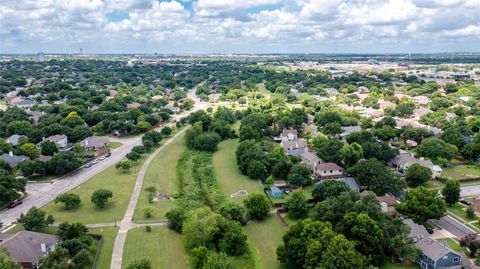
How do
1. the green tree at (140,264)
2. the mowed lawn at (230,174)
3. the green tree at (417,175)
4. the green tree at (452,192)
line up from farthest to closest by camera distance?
the mowed lawn at (230,174)
the green tree at (417,175)
the green tree at (452,192)
the green tree at (140,264)

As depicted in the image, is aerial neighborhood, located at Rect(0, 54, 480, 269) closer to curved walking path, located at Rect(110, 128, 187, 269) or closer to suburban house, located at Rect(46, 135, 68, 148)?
curved walking path, located at Rect(110, 128, 187, 269)

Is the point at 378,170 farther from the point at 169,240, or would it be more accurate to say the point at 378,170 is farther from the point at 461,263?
the point at 169,240

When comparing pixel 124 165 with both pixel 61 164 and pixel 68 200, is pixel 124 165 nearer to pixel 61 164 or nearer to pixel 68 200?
pixel 61 164

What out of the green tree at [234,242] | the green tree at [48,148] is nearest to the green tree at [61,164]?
the green tree at [48,148]

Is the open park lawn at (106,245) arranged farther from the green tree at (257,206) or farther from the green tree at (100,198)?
the green tree at (257,206)

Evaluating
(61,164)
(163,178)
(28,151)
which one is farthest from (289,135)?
(28,151)

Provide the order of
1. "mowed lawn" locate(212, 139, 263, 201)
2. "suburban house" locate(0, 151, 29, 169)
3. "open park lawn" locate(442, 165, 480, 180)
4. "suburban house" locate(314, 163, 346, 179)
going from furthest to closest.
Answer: "suburban house" locate(0, 151, 29, 169)
"open park lawn" locate(442, 165, 480, 180)
"suburban house" locate(314, 163, 346, 179)
"mowed lawn" locate(212, 139, 263, 201)

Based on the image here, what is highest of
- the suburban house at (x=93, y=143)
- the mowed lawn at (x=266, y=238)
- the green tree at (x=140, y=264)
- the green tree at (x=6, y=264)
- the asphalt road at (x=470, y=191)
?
the green tree at (x=6, y=264)

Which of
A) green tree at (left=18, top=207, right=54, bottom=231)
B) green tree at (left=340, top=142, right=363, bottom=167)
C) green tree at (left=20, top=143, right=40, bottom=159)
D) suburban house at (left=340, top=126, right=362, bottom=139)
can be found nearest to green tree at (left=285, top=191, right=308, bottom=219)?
green tree at (left=340, top=142, right=363, bottom=167)
